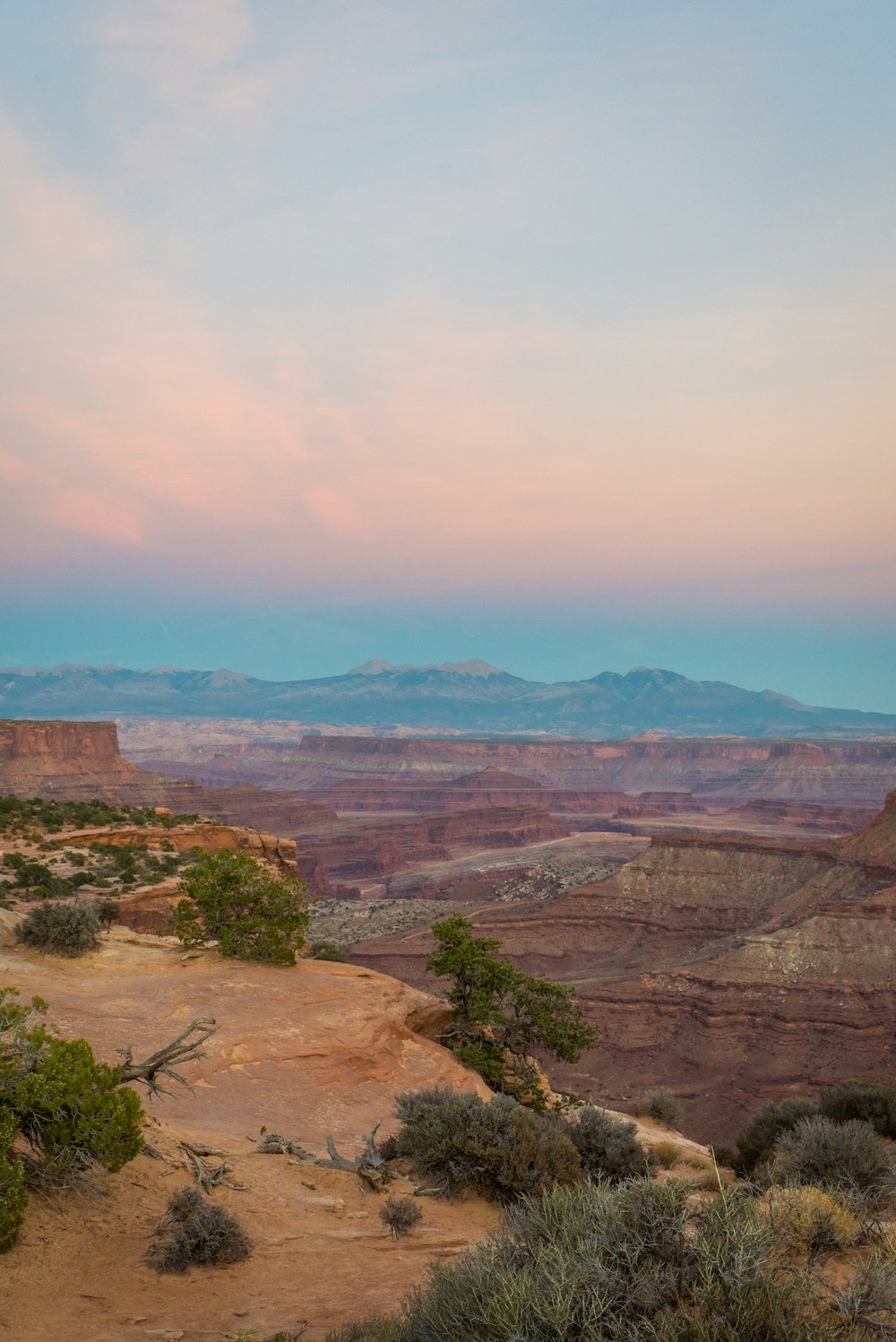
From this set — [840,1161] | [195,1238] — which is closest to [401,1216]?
[195,1238]

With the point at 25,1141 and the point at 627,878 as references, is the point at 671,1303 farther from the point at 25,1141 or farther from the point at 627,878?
the point at 627,878

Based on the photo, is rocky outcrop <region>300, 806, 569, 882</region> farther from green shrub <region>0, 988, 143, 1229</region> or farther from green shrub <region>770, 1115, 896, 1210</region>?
green shrub <region>0, 988, 143, 1229</region>

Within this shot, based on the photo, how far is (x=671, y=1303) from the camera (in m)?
5.49

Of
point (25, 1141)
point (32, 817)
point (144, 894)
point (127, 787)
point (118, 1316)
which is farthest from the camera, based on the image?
point (127, 787)

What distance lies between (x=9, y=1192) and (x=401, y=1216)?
445 centimetres

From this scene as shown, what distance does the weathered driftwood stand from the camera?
11.6m

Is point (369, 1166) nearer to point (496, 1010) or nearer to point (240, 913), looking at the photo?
point (496, 1010)

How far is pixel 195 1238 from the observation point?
8602 millimetres

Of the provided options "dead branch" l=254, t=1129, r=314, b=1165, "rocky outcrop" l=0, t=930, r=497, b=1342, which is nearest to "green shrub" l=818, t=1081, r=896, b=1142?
"rocky outcrop" l=0, t=930, r=497, b=1342

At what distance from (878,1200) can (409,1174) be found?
634 cm

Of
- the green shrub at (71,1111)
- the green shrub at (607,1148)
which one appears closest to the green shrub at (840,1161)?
the green shrub at (607,1148)

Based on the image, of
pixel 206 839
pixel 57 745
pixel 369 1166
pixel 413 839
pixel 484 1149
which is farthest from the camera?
pixel 413 839

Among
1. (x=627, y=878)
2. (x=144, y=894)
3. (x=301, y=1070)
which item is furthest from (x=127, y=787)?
(x=301, y=1070)

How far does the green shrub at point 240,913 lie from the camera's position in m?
22.3
